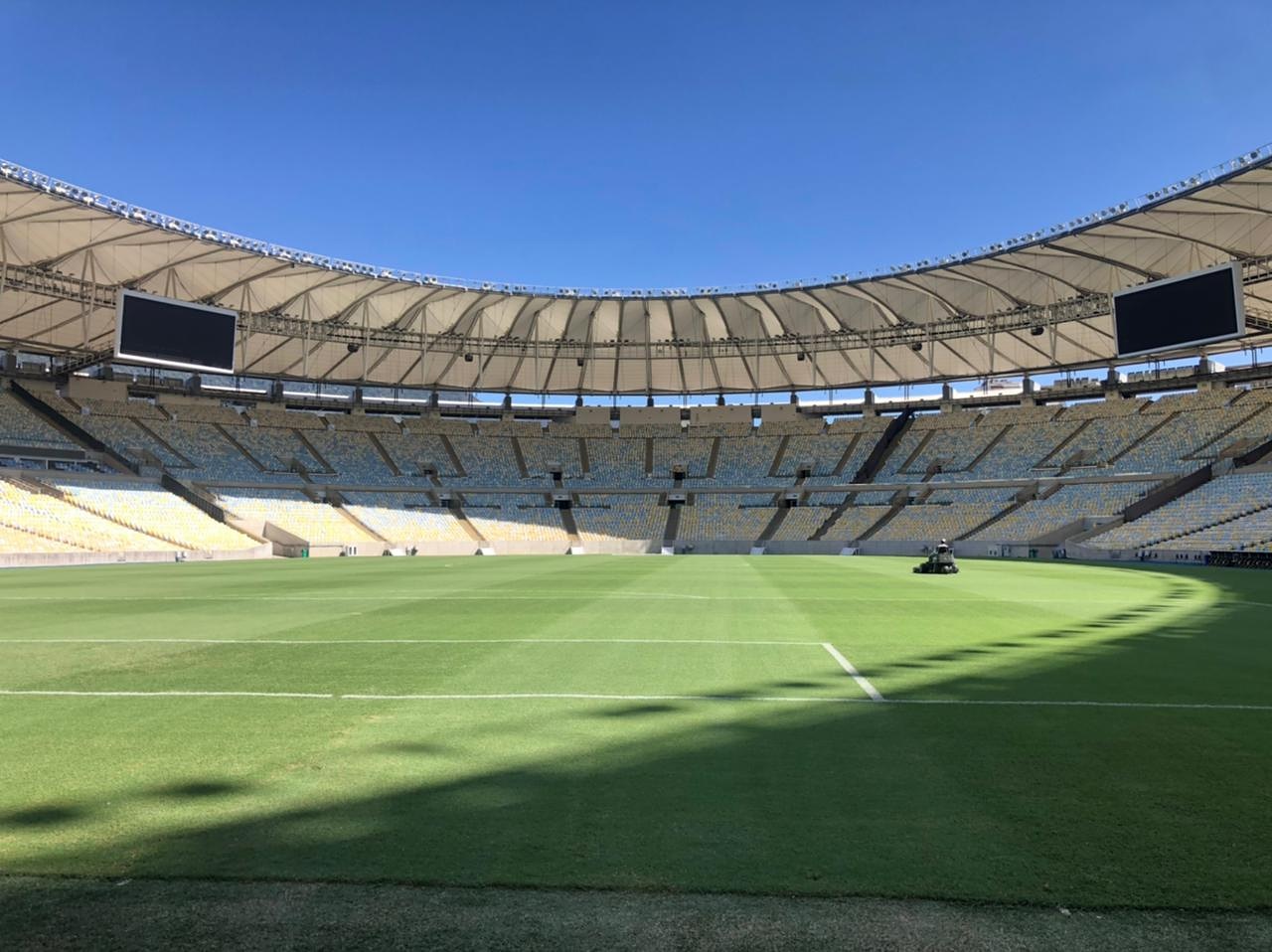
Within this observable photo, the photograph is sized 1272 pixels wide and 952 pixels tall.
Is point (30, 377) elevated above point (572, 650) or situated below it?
above

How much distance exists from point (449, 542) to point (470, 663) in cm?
4799

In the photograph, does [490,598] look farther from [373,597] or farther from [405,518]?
[405,518]

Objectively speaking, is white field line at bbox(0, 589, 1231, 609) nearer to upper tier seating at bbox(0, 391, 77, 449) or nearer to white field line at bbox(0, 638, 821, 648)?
white field line at bbox(0, 638, 821, 648)

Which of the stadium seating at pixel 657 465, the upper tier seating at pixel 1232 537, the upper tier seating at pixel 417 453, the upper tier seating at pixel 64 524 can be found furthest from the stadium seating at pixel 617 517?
the upper tier seating at pixel 1232 537

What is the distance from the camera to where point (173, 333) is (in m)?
41.4

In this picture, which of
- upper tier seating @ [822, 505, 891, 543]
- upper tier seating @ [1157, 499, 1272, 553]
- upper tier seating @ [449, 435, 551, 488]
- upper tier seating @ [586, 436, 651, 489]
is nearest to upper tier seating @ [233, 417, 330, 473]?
upper tier seating @ [449, 435, 551, 488]

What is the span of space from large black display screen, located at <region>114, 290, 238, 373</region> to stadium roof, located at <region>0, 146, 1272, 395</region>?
3.36 metres

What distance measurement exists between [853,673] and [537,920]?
6702 millimetres

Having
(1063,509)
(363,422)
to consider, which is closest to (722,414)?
(1063,509)

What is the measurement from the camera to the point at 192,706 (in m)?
7.38

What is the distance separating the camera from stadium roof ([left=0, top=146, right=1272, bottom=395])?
3862 cm

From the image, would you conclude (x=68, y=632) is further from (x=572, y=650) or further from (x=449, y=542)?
(x=449, y=542)

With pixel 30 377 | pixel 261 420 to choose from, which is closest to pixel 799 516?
pixel 261 420

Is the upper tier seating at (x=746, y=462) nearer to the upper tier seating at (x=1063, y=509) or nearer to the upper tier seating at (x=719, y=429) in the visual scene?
the upper tier seating at (x=719, y=429)
